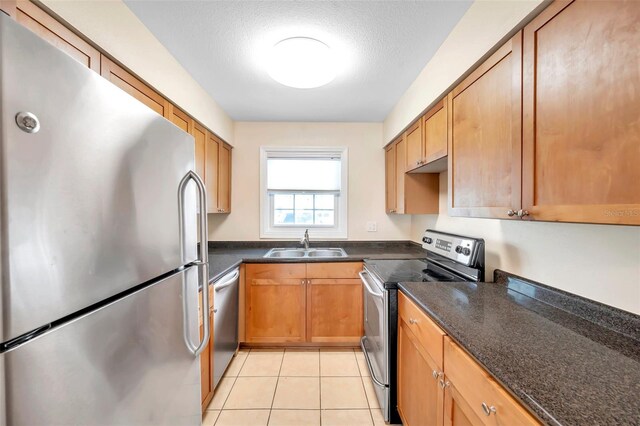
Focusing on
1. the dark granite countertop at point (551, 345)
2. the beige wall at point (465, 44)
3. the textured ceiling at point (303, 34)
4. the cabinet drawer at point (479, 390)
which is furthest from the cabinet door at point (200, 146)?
the cabinet drawer at point (479, 390)

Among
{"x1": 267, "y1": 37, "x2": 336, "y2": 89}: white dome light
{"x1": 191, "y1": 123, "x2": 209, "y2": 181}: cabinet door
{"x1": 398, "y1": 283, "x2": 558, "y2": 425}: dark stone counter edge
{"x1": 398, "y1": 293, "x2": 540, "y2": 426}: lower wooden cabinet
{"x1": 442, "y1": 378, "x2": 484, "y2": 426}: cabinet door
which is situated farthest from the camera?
{"x1": 191, "y1": 123, "x2": 209, "y2": 181}: cabinet door

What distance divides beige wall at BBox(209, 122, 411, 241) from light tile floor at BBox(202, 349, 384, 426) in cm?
124

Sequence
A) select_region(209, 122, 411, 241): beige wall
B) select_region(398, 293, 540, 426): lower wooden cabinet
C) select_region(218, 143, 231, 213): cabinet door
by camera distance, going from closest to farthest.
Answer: select_region(398, 293, 540, 426): lower wooden cabinet, select_region(218, 143, 231, 213): cabinet door, select_region(209, 122, 411, 241): beige wall

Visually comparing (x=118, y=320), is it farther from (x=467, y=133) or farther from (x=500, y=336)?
(x=467, y=133)

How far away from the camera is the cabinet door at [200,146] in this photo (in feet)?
6.72

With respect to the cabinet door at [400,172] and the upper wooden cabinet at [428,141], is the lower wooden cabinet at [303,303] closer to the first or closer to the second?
the cabinet door at [400,172]

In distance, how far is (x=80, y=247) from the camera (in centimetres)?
52

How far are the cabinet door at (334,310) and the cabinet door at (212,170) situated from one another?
1.14 meters

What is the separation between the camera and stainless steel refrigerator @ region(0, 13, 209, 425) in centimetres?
41

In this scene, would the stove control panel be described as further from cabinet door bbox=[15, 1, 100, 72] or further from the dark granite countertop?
cabinet door bbox=[15, 1, 100, 72]

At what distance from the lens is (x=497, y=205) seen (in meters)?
1.12

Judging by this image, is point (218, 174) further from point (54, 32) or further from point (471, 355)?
point (471, 355)

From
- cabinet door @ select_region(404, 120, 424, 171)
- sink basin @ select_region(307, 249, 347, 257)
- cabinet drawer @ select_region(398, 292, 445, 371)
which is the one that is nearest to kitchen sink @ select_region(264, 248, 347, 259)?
sink basin @ select_region(307, 249, 347, 257)

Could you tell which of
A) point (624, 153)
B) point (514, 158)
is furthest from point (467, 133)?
point (624, 153)
